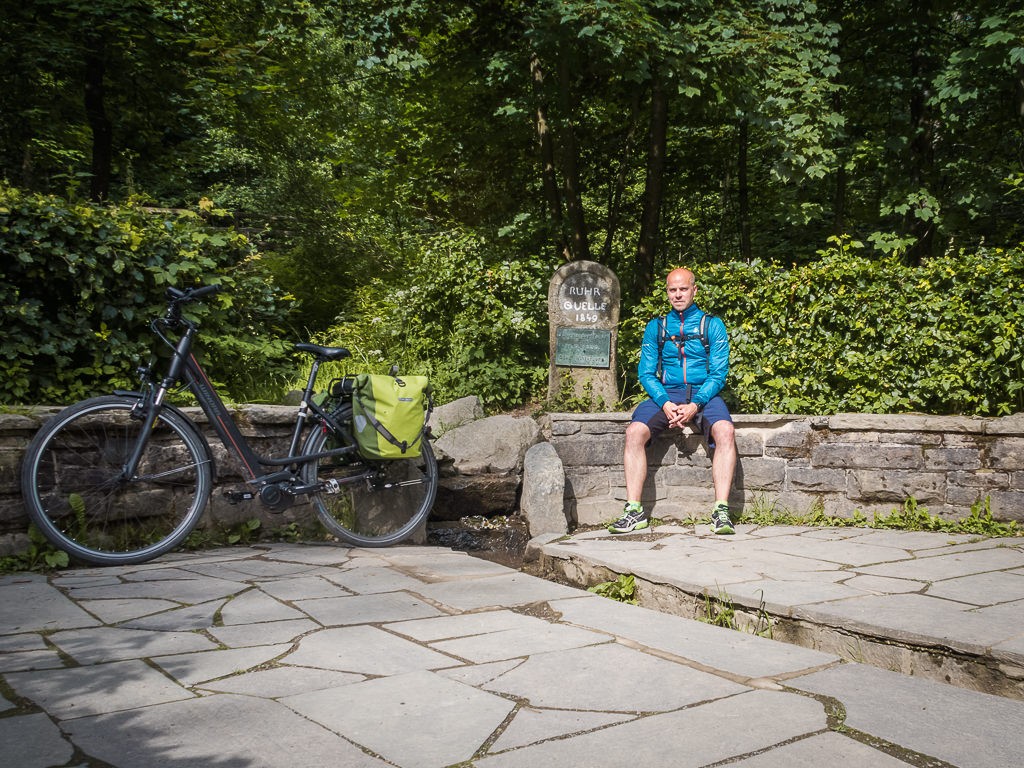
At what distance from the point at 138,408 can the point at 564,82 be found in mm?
6347

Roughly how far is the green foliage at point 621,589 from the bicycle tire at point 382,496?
1499 mm

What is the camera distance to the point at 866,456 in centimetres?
568

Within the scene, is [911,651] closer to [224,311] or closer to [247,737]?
[247,737]

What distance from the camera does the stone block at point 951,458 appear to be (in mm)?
5422

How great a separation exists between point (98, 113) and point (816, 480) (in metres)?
9.30

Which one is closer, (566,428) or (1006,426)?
(1006,426)

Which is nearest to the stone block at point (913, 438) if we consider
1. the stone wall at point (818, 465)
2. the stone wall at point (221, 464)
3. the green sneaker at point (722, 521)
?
the stone wall at point (818, 465)

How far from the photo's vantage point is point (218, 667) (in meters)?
2.63

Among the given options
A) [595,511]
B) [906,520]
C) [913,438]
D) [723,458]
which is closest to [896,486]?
[906,520]

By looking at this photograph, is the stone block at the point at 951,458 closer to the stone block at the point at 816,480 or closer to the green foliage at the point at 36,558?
the stone block at the point at 816,480

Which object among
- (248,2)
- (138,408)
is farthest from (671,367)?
(248,2)

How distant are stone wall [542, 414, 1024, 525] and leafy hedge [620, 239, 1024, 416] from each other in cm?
36

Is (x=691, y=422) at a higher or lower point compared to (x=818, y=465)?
higher

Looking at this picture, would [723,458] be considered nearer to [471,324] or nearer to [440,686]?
[471,324]
